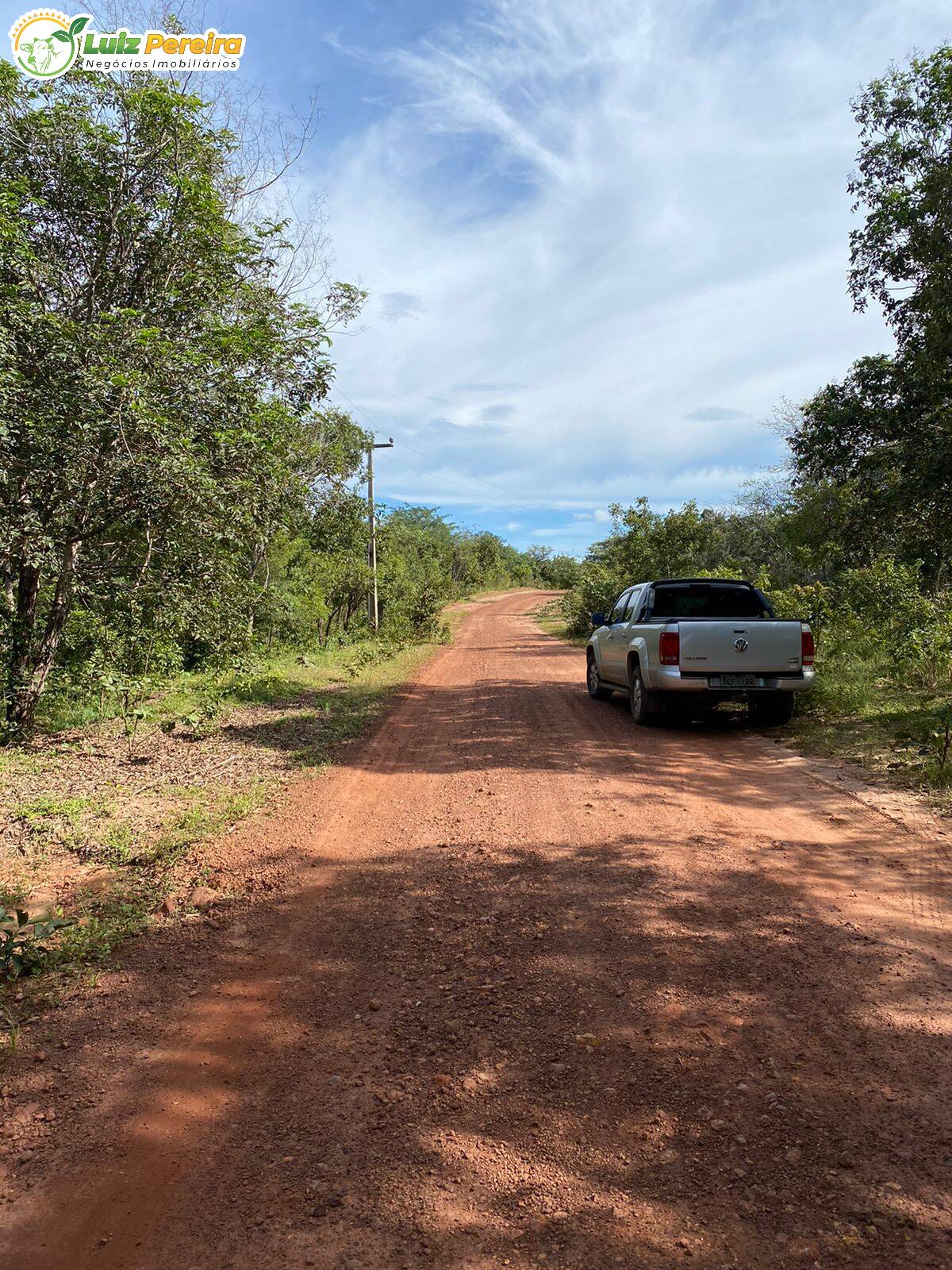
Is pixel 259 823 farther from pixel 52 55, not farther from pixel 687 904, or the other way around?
pixel 52 55

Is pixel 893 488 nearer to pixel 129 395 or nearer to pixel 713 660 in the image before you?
pixel 713 660

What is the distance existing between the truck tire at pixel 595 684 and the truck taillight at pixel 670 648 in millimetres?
2958

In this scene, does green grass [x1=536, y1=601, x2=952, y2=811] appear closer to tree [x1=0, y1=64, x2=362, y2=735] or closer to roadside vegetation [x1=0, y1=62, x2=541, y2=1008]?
→ roadside vegetation [x1=0, y1=62, x2=541, y2=1008]

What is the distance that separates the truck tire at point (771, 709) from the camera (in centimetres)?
936

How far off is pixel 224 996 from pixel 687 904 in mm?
2473

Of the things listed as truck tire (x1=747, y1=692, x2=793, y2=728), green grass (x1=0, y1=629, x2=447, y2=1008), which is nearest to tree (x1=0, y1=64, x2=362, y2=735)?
green grass (x1=0, y1=629, x2=447, y2=1008)

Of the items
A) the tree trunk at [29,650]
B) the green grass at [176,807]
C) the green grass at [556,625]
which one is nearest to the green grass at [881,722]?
the green grass at [176,807]

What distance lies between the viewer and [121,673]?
29.9ft

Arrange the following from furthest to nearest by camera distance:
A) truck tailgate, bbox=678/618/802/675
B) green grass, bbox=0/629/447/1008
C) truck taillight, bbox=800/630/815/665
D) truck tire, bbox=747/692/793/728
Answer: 1. truck tire, bbox=747/692/793/728
2. truck taillight, bbox=800/630/815/665
3. truck tailgate, bbox=678/618/802/675
4. green grass, bbox=0/629/447/1008

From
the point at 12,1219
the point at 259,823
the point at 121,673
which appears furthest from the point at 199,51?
the point at 12,1219

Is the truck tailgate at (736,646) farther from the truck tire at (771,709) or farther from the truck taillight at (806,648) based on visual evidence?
the truck tire at (771,709)

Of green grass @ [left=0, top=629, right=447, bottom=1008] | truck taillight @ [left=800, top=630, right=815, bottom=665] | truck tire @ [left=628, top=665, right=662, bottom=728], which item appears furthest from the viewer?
truck tire @ [left=628, top=665, right=662, bottom=728]

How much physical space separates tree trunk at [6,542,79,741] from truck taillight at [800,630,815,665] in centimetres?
848

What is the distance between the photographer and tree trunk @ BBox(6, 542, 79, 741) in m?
9.02
